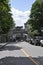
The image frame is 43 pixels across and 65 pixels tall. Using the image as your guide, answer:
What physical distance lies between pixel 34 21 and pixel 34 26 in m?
1.82

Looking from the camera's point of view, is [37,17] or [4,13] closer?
[4,13]

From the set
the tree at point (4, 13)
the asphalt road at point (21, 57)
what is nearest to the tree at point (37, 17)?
the tree at point (4, 13)

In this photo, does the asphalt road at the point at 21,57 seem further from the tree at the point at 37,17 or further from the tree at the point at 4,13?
the tree at the point at 37,17

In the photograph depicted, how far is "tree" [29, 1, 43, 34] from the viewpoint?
8840 cm

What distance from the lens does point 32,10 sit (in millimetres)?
92625

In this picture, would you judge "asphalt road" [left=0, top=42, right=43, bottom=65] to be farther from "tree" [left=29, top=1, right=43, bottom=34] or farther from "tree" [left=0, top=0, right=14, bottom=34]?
"tree" [left=29, top=1, right=43, bottom=34]

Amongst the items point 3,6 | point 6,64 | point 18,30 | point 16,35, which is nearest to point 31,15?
point 3,6

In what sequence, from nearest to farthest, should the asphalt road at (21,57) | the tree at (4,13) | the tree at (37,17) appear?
the asphalt road at (21,57)
the tree at (4,13)
the tree at (37,17)

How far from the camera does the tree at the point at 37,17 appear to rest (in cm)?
8840

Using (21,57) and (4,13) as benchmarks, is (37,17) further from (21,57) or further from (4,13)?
(21,57)

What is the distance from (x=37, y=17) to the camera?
88625mm

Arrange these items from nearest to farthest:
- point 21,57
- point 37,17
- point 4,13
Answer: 1. point 21,57
2. point 4,13
3. point 37,17

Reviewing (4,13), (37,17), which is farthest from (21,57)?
(37,17)

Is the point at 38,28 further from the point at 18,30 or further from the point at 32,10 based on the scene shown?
the point at 18,30
